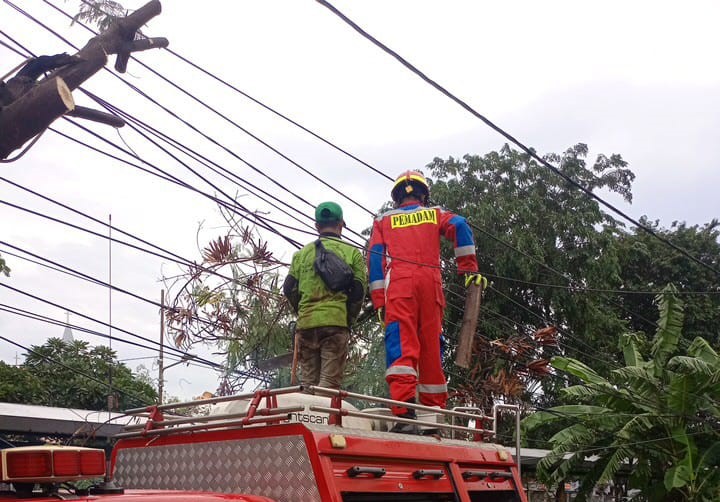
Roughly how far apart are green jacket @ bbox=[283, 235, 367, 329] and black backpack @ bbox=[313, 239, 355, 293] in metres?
0.06

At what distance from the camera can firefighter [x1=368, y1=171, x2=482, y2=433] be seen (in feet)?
18.5

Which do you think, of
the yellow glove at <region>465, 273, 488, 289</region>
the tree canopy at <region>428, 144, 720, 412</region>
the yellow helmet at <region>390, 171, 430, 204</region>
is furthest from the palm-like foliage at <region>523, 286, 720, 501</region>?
the yellow helmet at <region>390, 171, 430, 204</region>

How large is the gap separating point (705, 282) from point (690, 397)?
15166 mm

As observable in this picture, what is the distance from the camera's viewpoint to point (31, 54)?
5719 millimetres

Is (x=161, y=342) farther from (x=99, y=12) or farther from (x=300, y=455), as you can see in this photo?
(x=300, y=455)

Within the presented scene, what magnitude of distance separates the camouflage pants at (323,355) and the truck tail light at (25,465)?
295cm

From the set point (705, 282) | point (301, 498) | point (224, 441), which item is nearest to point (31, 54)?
point (224, 441)

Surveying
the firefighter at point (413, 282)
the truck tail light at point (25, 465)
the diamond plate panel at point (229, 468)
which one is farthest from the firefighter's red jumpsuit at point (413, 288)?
the truck tail light at point (25, 465)

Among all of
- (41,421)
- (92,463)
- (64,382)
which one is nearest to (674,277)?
(64,382)

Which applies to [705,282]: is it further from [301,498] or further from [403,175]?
[301,498]

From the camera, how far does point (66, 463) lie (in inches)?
117

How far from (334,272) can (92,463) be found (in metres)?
2.97

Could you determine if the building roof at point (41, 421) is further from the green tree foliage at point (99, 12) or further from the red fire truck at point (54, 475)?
the red fire truck at point (54, 475)

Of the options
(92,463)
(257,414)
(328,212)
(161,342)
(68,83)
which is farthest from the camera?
(161,342)
